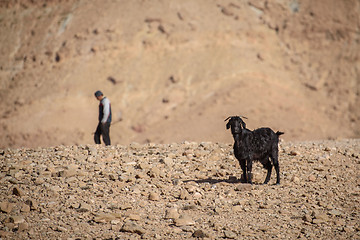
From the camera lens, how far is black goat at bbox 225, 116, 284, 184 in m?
8.48

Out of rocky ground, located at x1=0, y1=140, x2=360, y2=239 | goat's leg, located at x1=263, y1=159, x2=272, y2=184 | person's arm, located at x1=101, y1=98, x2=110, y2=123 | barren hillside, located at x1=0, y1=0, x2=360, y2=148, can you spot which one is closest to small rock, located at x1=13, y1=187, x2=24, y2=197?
rocky ground, located at x1=0, y1=140, x2=360, y2=239

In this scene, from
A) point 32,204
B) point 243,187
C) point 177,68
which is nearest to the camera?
point 32,204

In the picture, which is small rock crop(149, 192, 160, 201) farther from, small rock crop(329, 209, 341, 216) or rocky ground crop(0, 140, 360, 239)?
small rock crop(329, 209, 341, 216)

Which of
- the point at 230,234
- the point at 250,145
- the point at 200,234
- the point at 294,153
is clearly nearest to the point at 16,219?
the point at 200,234

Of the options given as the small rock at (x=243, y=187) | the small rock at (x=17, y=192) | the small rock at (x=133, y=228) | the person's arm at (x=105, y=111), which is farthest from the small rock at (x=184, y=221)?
the person's arm at (x=105, y=111)

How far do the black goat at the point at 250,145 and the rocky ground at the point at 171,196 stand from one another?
41 centimetres

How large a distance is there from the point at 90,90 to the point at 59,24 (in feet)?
23.3

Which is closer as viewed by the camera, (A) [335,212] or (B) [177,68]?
(A) [335,212]

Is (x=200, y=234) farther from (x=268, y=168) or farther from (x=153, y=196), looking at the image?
(x=268, y=168)

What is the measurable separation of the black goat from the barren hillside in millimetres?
15217

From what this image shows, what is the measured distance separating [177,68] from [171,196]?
2180 cm

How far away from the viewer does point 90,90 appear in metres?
28.7

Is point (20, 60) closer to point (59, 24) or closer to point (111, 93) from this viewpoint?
point (59, 24)

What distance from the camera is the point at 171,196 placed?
314 inches
